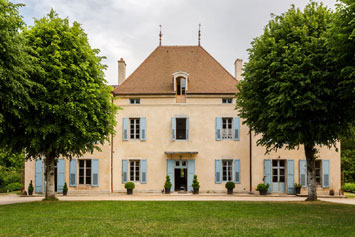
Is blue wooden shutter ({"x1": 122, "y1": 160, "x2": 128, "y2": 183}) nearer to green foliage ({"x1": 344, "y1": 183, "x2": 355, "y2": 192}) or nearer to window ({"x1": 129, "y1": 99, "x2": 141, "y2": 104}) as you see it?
window ({"x1": 129, "y1": 99, "x2": 141, "y2": 104})

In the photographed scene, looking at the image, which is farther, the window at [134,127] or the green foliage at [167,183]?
the window at [134,127]

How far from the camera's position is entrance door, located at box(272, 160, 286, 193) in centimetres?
2183

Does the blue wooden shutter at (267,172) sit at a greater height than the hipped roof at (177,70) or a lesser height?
lesser

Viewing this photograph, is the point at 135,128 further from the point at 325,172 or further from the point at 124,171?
the point at 325,172

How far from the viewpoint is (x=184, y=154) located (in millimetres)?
22047

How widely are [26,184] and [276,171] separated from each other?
594 inches

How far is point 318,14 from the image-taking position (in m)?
14.8

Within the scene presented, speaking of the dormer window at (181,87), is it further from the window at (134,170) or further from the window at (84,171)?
the window at (84,171)

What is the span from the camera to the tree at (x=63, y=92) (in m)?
14.2

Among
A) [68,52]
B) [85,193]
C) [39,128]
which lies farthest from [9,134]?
[85,193]

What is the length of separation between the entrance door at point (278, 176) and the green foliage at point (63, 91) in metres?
11.2

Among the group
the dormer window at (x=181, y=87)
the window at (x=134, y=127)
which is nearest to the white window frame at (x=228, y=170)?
the dormer window at (x=181, y=87)

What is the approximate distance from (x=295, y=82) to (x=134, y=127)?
448 inches

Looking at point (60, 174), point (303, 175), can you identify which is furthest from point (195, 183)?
point (60, 174)
